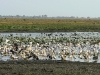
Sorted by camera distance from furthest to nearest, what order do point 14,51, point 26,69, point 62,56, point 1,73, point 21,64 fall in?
1. point 14,51
2. point 62,56
3. point 21,64
4. point 26,69
5. point 1,73

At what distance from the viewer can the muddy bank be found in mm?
15818

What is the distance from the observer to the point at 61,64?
1866 centimetres

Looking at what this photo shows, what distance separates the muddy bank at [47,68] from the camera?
1582 centimetres

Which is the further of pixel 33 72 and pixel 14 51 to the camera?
pixel 14 51

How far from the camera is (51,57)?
21062 millimetres

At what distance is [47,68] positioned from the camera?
56.0 ft

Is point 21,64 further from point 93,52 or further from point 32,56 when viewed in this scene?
point 93,52

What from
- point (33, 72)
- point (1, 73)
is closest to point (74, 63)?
point (33, 72)

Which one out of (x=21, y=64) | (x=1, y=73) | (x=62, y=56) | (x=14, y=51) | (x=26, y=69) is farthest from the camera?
(x=14, y=51)

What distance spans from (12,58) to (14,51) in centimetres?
139

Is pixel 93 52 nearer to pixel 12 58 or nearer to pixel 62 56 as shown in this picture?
pixel 62 56

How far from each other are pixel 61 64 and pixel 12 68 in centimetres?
313

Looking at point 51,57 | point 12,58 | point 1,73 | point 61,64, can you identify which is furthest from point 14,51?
point 1,73

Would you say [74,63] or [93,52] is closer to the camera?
[74,63]
